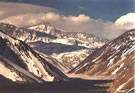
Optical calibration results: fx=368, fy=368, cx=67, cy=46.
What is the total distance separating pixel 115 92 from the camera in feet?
454

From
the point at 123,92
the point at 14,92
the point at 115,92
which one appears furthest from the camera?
the point at 14,92

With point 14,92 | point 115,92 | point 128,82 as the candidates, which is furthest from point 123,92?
point 14,92

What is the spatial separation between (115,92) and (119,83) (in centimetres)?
488

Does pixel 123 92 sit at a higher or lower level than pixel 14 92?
lower

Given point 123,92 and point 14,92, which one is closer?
point 123,92

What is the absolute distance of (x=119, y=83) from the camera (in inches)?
5581

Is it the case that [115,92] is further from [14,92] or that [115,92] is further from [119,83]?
[14,92]

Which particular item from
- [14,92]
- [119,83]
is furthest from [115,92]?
[14,92]

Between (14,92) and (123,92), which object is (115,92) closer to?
(123,92)

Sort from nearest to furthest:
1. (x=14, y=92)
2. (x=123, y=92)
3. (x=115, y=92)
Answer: (x=123, y=92), (x=115, y=92), (x=14, y=92)

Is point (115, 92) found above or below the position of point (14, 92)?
below

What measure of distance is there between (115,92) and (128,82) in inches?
523

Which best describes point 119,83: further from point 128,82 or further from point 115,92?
point 128,82

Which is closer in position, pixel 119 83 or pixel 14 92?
pixel 119 83
